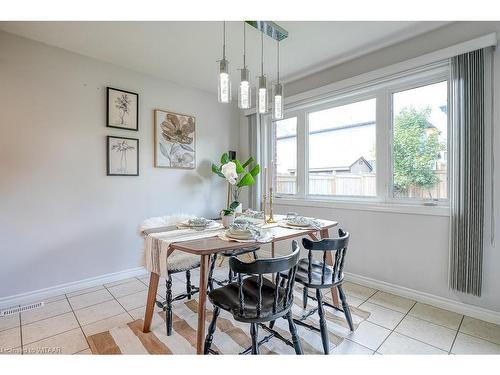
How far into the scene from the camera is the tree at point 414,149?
2.39 meters

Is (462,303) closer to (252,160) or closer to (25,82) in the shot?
(252,160)

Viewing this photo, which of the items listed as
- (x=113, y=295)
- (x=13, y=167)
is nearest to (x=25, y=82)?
(x=13, y=167)

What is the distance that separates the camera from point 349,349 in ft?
5.73

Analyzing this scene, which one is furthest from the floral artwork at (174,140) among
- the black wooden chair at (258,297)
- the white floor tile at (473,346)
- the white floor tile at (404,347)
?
the white floor tile at (473,346)

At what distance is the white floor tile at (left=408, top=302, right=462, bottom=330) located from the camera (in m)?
2.05

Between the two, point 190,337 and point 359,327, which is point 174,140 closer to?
point 190,337

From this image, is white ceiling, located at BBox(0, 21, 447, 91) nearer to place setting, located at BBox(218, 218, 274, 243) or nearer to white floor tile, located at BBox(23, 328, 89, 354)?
place setting, located at BBox(218, 218, 274, 243)

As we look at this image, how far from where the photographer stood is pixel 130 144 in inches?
120

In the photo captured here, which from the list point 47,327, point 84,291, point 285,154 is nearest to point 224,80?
point 285,154

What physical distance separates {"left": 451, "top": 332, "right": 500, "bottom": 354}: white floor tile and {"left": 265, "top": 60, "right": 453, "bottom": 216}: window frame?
96 centimetres

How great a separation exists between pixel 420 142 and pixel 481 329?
1614 mm

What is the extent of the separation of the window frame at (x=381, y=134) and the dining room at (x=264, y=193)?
17mm

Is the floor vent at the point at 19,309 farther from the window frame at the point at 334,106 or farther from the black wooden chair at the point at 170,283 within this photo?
the window frame at the point at 334,106

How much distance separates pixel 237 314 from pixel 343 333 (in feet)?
3.47
